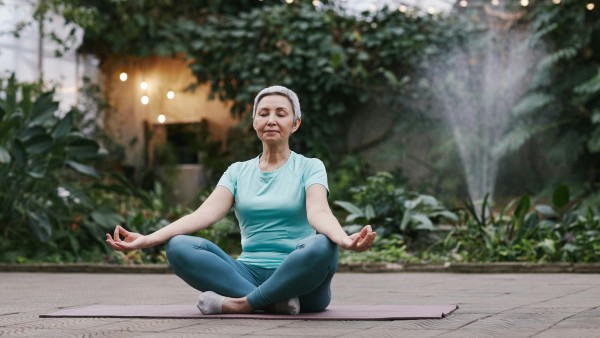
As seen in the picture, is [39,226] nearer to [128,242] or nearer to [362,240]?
[128,242]

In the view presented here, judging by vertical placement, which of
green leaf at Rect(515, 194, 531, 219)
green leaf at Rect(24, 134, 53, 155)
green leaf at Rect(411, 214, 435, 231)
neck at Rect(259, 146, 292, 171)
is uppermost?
neck at Rect(259, 146, 292, 171)

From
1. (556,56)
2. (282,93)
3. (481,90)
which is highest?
(556,56)

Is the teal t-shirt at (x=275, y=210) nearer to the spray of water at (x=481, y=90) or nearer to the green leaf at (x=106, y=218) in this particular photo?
the green leaf at (x=106, y=218)

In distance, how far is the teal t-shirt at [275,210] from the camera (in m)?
4.11

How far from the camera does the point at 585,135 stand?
40.4ft

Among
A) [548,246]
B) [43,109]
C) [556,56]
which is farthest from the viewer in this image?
[556,56]

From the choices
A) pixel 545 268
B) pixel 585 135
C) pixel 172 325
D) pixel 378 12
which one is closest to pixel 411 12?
pixel 378 12

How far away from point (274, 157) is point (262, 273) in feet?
1.62

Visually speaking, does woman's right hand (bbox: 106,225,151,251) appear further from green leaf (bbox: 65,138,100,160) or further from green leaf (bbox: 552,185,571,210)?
green leaf (bbox: 65,138,100,160)

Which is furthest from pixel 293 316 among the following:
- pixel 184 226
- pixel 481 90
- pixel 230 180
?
pixel 481 90

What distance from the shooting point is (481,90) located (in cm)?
1367

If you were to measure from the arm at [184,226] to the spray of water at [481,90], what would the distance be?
30.3 feet

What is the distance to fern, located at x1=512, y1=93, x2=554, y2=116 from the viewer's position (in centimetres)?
1257

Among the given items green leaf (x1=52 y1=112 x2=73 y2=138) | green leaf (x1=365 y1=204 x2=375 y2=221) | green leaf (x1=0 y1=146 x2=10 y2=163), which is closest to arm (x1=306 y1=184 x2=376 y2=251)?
green leaf (x1=365 y1=204 x2=375 y2=221)
